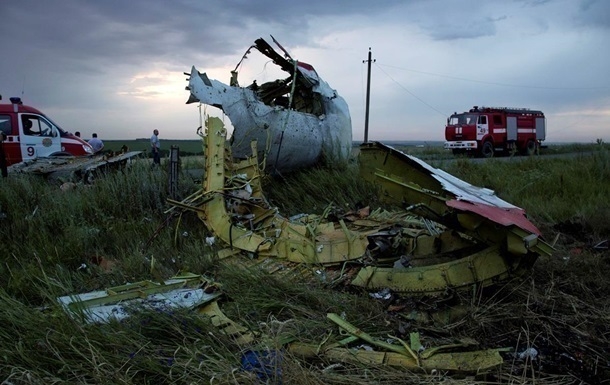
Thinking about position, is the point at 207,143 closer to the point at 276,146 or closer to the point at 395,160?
the point at 276,146

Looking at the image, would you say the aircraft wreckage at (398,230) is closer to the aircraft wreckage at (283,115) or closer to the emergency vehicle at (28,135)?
the aircraft wreckage at (283,115)

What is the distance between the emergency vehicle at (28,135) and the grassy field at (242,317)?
857 centimetres

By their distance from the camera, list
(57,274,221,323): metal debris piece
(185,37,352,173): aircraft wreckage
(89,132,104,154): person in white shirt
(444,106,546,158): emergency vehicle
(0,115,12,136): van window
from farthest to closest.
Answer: (444,106,546,158): emergency vehicle < (89,132,104,154): person in white shirt < (0,115,12,136): van window < (185,37,352,173): aircraft wreckage < (57,274,221,323): metal debris piece

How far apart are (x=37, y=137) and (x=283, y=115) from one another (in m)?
9.88

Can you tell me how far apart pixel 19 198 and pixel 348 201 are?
16.3 feet

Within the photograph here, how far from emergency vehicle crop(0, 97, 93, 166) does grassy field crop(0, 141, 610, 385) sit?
28.1ft

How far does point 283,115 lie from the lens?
6.77m

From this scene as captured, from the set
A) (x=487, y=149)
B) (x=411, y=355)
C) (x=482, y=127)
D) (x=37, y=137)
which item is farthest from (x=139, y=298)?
(x=487, y=149)

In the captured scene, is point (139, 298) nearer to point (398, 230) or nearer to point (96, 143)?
point (398, 230)

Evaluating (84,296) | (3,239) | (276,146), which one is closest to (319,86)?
(276,146)

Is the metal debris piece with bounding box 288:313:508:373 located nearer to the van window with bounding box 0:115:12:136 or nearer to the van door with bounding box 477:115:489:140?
the van window with bounding box 0:115:12:136

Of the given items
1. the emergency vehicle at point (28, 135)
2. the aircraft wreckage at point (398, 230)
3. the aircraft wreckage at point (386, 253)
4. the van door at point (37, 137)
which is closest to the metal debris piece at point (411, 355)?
the aircraft wreckage at point (386, 253)

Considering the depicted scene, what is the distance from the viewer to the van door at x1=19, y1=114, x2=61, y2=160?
13.0m

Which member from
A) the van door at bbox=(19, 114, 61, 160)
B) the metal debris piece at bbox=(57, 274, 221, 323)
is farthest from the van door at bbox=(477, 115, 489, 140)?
the metal debris piece at bbox=(57, 274, 221, 323)
